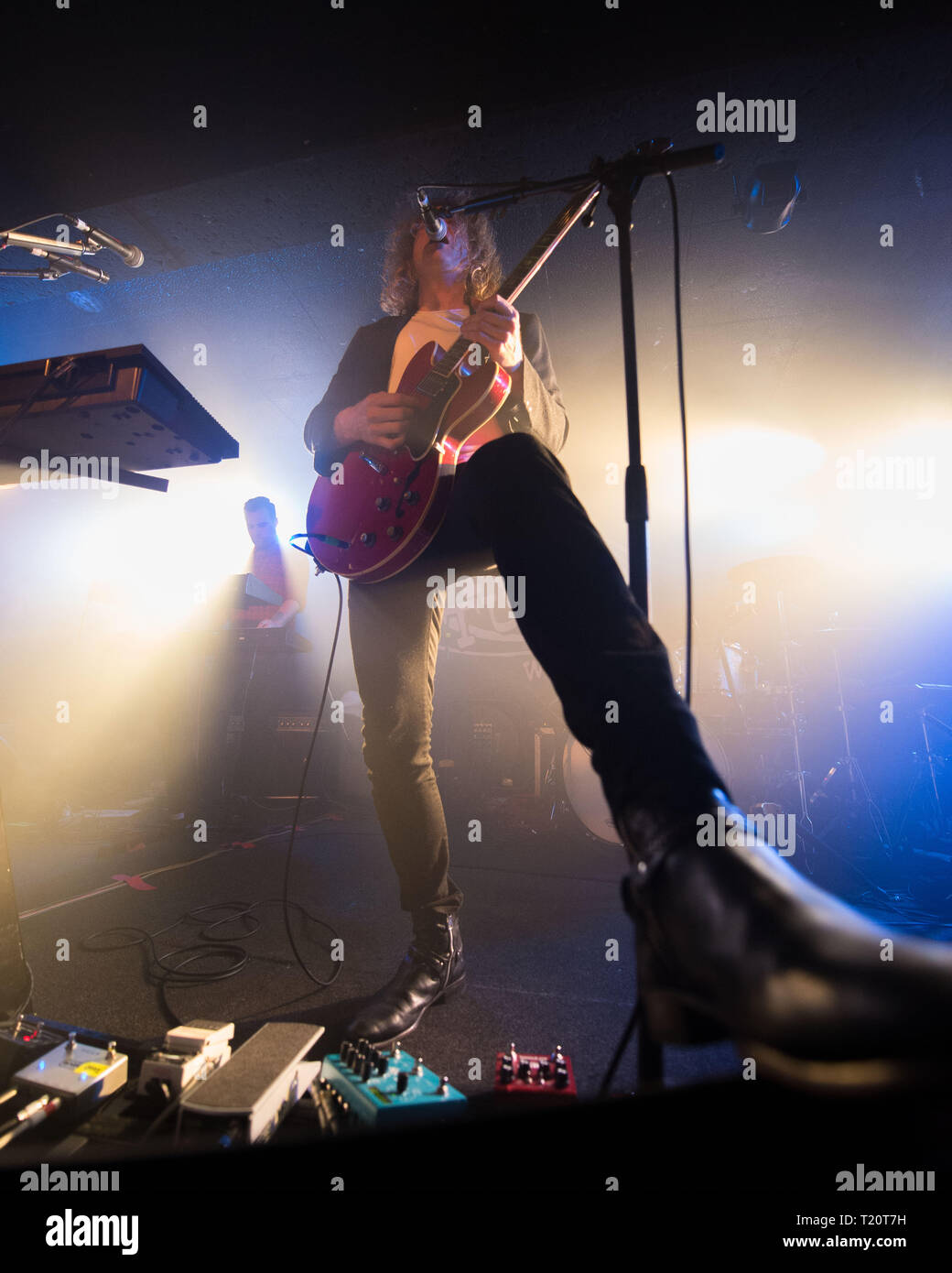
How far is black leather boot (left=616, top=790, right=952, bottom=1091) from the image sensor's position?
45 cm

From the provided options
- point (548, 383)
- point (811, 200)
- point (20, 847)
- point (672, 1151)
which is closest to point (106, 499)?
point (20, 847)

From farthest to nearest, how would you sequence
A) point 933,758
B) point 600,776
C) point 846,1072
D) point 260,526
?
point 260,526 < point 933,758 < point 600,776 < point 846,1072

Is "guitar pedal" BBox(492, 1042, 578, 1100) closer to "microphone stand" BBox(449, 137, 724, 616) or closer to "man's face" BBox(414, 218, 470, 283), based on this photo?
"microphone stand" BBox(449, 137, 724, 616)

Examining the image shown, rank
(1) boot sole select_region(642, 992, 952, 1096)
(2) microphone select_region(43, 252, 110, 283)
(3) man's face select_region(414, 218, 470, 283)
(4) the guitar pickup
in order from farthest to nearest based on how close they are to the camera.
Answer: (3) man's face select_region(414, 218, 470, 283) < (2) microphone select_region(43, 252, 110, 283) < (4) the guitar pickup < (1) boot sole select_region(642, 992, 952, 1096)

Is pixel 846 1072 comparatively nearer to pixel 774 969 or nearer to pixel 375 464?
pixel 774 969

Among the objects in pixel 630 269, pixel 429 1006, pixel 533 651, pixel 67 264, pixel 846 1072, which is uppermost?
pixel 67 264

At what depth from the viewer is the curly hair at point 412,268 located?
2248 mm

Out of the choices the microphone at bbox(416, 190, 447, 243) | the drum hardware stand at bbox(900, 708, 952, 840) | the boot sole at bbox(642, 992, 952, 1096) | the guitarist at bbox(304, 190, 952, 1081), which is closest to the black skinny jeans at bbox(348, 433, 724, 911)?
the guitarist at bbox(304, 190, 952, 1081)

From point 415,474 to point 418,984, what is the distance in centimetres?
124

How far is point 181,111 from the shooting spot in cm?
300

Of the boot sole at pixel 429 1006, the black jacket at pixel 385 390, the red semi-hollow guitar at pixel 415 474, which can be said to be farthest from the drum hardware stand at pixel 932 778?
the red semi-hollow guitar at pixel 415 474

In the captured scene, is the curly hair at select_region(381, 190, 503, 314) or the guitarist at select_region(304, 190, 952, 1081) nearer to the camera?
the guitarist at select_region(304, 190, 952, 1081)

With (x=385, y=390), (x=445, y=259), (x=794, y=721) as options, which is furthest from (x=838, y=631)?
(x=385, y=390)

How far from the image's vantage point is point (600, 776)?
0.74 meters
